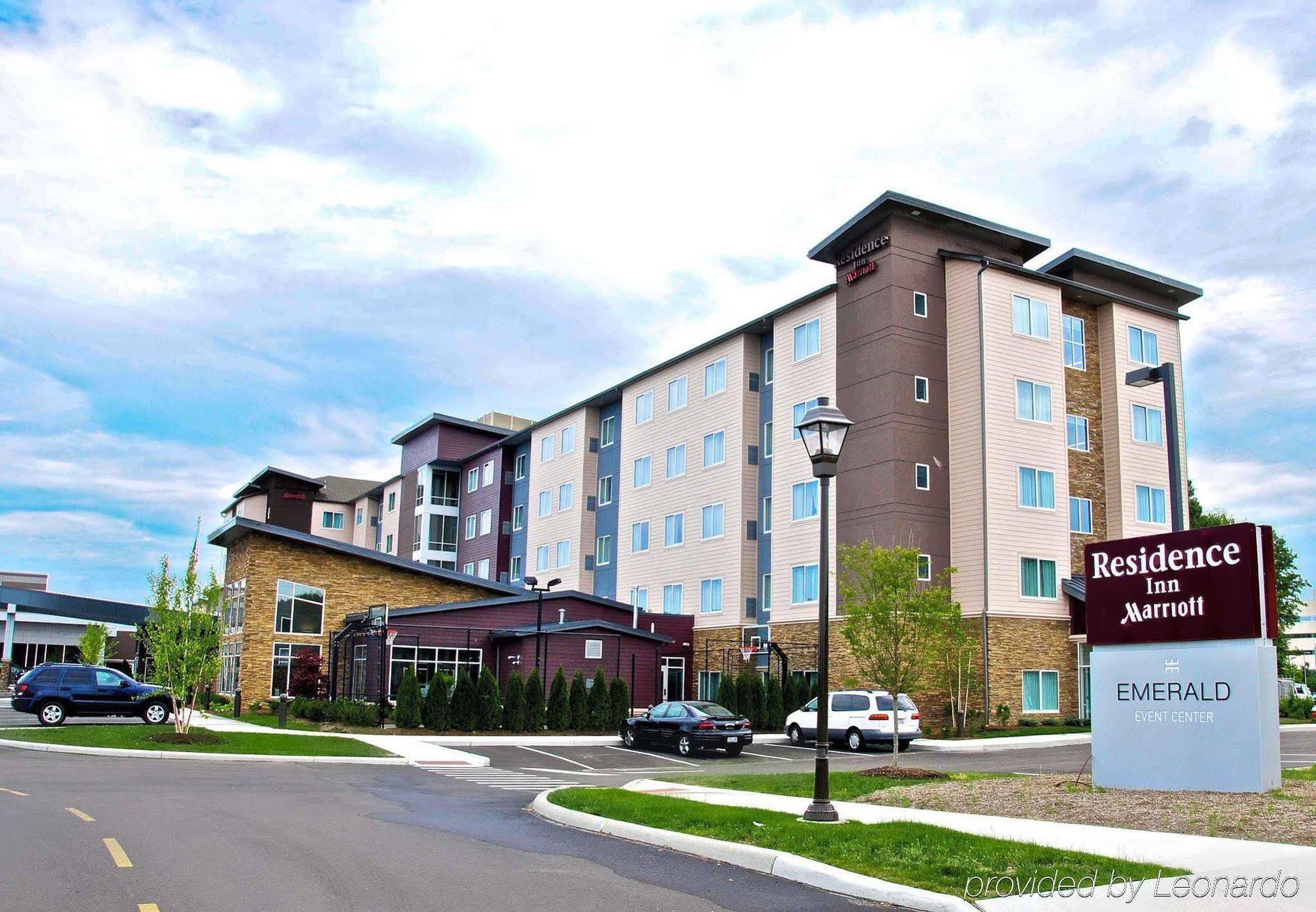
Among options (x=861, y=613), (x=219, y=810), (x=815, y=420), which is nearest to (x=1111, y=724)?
(x=815, y=420)

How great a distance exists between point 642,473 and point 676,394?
15.1 feet

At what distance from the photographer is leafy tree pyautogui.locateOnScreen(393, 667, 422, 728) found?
3481 centimetres

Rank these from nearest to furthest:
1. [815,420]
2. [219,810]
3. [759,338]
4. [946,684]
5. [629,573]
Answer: [815,420] → [219,810] → [946,684] → [759,338] → [629,573]

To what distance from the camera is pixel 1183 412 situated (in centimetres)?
4753

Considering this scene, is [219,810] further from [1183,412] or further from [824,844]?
[1183,412]

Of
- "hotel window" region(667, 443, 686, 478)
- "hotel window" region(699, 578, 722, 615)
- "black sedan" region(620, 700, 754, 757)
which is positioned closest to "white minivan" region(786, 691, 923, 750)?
"black sedan" region(620, 700, 754, 757)

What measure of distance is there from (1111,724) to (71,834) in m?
13.5

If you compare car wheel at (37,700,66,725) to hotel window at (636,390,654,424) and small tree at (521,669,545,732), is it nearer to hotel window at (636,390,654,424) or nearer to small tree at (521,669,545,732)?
small tree at (521,669,545,732)

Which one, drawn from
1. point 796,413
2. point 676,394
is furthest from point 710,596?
point 676,394

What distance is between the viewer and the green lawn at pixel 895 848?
9.73 metres

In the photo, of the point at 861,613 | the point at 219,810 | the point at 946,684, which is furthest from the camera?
the point at 946,684

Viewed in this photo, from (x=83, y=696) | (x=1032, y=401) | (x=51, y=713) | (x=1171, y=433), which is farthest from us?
(x=1032, y=401)

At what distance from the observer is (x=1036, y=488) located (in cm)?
4241

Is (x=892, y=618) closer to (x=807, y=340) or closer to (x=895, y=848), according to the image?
(x=895, y=848)
